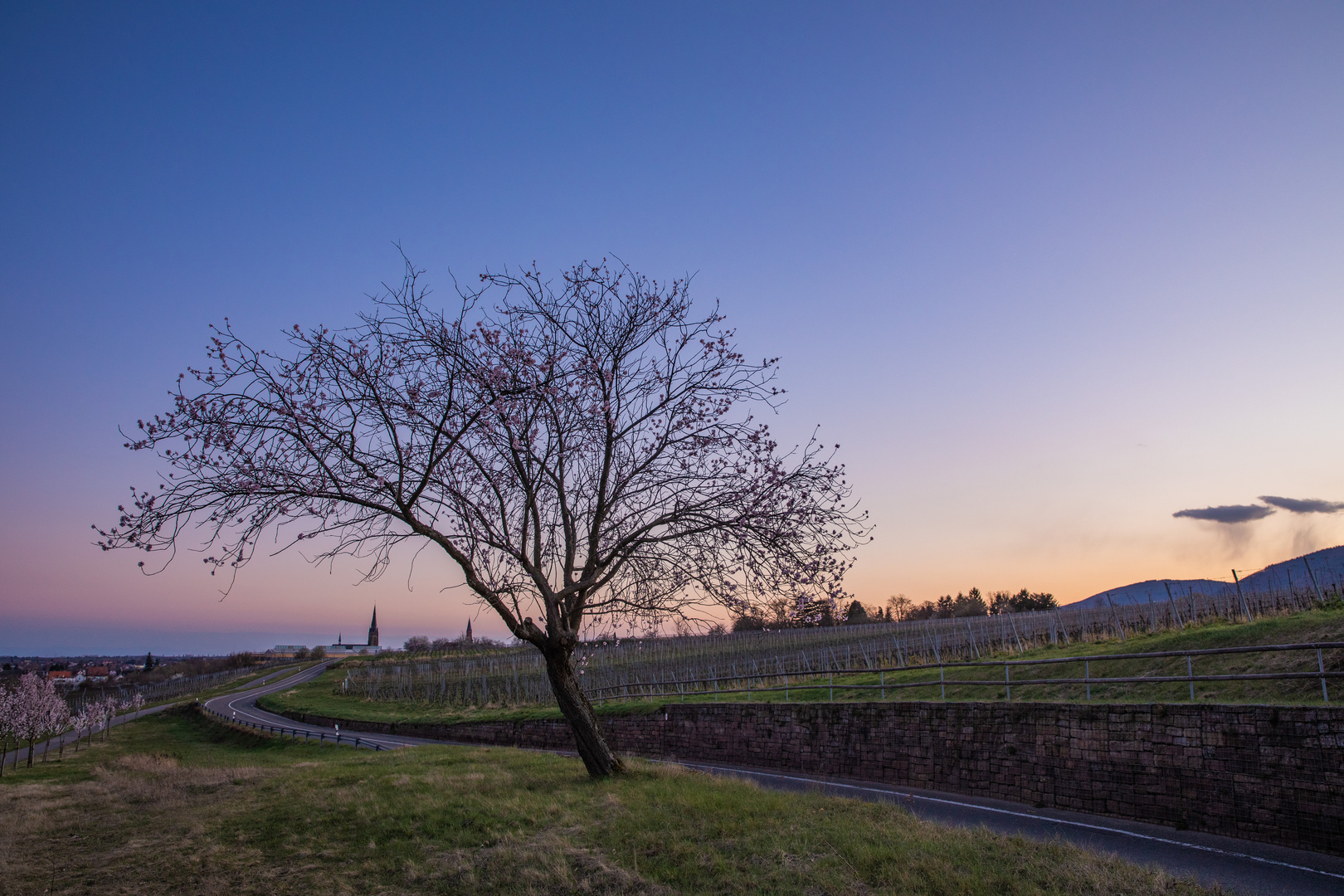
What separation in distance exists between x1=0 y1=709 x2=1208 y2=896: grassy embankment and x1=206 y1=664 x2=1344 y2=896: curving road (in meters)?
1.44

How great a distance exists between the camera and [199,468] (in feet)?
36.1

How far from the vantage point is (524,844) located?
973cm

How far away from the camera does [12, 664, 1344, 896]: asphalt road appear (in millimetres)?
7855

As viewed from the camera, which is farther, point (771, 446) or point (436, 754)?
point (436, 754)

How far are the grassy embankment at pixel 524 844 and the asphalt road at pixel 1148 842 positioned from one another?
1539 mm

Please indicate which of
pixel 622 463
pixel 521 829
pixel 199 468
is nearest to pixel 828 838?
pixel 521 829

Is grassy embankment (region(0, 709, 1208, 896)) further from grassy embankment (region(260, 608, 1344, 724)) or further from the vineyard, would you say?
grassy embankment (region(260, 608, 1344, 724))

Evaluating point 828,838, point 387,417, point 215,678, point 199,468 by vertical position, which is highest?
point 387,417

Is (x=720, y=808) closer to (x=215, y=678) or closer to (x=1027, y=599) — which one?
(x=1027, y=599)

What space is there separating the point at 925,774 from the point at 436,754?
13851 mm

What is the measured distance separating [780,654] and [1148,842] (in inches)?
1797

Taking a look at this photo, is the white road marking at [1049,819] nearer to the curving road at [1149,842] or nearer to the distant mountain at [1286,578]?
the curving road at [1149,842]

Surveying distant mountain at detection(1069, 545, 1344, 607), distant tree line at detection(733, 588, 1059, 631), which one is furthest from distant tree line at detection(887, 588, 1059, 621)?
distant mountain at detection(1069, 545, 1344, 607)

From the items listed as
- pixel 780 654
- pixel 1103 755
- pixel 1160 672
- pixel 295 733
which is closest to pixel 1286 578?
pixel 1160 672
